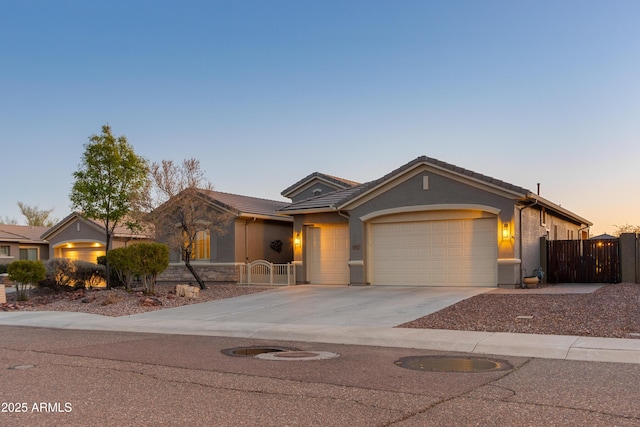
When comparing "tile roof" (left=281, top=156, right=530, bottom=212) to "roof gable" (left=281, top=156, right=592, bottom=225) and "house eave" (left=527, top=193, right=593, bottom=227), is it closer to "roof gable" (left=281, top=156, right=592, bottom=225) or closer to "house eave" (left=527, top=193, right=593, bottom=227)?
"roof gable" (left=281, top=156, right=592, bottom=225)

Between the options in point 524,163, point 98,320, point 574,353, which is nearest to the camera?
point 574,353

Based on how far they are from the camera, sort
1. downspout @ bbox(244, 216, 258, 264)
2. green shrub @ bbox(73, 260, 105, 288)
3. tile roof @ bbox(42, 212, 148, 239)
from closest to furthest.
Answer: green shrub @ bbox(73, 260, 105, 288), downspout @ bbox(244, 216, 258, 264), tile roof @ bbox(42, 212, 148, 239)

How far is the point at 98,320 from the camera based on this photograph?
16297mm

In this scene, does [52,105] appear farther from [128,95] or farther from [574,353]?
[574,353]

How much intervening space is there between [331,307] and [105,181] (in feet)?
40.4

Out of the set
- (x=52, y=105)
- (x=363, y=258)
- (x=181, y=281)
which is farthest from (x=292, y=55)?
(x=181, y=281)

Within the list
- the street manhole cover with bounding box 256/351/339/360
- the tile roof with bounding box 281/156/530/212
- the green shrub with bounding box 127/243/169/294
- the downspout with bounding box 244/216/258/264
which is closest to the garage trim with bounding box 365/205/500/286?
the tile roof with bounding box 281/156/530/212

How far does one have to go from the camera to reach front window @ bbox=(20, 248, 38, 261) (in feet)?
142

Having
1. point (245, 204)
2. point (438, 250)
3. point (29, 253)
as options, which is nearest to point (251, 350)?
point (438, 250)

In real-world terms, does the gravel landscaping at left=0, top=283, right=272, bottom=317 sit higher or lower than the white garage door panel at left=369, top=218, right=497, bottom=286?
lower

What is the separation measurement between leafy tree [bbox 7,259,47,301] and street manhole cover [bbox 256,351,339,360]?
15.8 m

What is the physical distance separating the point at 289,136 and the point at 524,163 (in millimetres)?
12516

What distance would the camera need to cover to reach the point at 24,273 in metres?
22.4

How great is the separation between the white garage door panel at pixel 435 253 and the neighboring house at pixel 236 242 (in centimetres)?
529
